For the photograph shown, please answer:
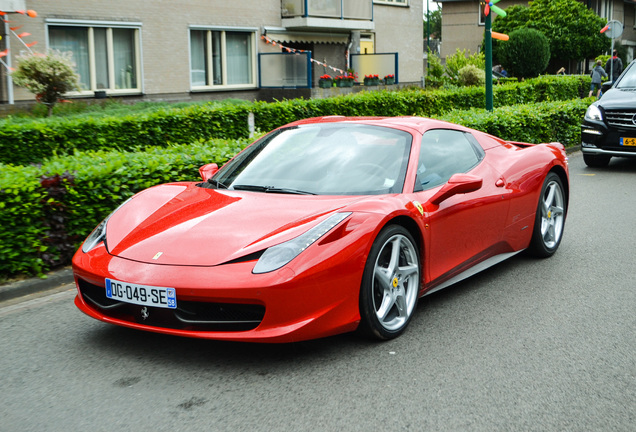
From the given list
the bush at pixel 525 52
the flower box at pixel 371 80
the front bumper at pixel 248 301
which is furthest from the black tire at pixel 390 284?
the bush at pixel 525 52

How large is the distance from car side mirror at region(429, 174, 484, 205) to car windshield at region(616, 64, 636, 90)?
30.2 feet

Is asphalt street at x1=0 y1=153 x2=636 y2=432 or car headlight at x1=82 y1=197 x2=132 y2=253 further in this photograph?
car headlight at x1=82 y1=197 x2=132 y2=253

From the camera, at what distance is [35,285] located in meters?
5.89

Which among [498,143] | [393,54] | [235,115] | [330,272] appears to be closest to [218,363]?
[330,272]

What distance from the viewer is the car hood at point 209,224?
4.12 metres

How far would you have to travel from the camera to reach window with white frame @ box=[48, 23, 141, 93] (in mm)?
18953

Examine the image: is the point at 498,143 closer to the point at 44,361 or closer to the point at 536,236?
the point at 536,236

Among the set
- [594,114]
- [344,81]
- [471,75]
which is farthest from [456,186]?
[471,75]

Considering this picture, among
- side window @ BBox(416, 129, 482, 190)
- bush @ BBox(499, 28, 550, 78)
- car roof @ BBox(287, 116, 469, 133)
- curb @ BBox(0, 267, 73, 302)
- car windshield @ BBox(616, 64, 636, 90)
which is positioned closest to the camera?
side window @ BBox(416, 129, 482, 190)

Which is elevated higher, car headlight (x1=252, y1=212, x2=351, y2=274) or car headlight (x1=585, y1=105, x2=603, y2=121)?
car headlight (x1=585, y1=105, x2=603, y2=121)

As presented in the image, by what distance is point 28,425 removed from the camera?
3.46 m

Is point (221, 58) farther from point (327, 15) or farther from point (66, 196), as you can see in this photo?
point (66, 196)

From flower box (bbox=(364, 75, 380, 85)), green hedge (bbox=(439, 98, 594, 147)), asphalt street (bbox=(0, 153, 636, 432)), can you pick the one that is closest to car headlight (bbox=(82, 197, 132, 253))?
asphalt street (bbox=(0, 153, 636, 432))

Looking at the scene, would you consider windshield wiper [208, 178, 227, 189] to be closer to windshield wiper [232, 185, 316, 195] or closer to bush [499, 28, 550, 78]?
windshield wiper [232, 185, 316, 195]
